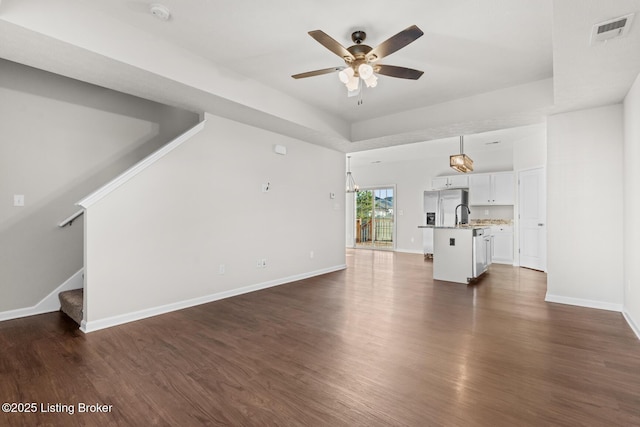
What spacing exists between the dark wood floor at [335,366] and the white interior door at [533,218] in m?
3.06

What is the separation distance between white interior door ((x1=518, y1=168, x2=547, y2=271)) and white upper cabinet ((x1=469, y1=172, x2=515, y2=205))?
487 mm

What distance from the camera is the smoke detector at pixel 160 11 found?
253 centimetres

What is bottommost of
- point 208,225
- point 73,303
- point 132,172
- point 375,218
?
point 73,303

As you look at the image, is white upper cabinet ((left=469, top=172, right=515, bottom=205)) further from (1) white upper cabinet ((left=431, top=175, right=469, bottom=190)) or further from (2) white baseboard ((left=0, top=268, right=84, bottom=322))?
(2) white baseboard ((left=0, top=268, right=84, bottom=322))

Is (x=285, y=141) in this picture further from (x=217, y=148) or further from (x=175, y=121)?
(x=175, y=121)

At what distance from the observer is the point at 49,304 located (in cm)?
365

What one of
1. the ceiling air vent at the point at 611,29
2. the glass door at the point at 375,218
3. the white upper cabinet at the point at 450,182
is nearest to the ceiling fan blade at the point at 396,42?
the ceiling air vent at the point at 611,29

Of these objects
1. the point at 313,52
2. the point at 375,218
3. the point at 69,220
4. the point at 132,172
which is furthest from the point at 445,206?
the point at 69,220

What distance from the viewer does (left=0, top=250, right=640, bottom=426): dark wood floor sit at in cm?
175

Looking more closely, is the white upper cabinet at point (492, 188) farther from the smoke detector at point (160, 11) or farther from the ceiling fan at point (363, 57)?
the smoke detector at point (160, 11)

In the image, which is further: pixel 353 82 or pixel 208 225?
pixel 208 225

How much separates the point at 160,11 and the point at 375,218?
895 centimetres

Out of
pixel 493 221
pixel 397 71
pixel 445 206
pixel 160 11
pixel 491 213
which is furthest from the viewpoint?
pixel 445 206

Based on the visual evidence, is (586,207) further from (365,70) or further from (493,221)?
(493,221)
